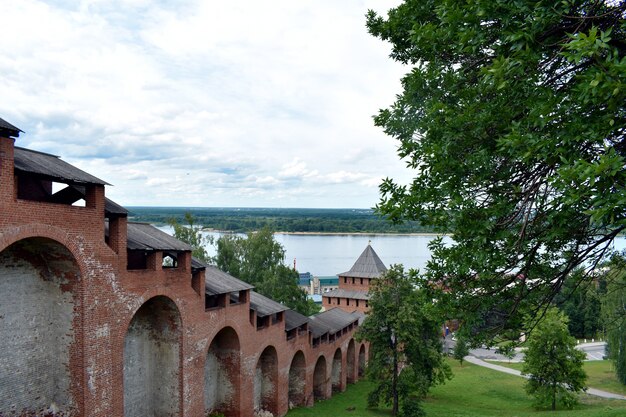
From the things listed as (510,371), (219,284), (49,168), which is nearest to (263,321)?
(219,284)

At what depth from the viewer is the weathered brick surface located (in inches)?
360

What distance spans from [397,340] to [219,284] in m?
7.50

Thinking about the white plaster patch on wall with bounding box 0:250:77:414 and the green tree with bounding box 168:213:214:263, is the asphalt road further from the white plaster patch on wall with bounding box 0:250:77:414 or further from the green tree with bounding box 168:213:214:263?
the white plaster patch on wall with bounding box 0:250:77:414

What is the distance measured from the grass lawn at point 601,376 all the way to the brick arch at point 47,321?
28.9 m

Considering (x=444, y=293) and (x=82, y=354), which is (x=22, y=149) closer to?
(x=82, y=354)

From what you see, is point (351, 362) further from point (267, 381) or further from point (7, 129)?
point (7, 129)

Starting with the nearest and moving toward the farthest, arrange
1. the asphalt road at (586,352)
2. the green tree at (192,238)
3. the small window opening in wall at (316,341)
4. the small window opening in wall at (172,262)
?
the small window opening in wall at (172,262) → the small window opening in wall at (316,341) → the green tree at (192,238) → the asphalt road at (586,352)

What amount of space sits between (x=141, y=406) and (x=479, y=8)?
506 inches

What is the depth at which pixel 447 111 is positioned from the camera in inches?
247

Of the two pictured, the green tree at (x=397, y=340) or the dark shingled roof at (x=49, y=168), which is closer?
the dark shingled roof at (x=49, y=168)

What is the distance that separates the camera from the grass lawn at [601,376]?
87.2 feet

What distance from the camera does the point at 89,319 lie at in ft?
32.2

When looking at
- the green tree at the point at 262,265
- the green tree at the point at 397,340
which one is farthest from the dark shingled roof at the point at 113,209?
the green tree at the point at 262,265

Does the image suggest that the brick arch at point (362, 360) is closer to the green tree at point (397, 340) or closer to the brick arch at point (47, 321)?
the green tree at point (397, 340)
